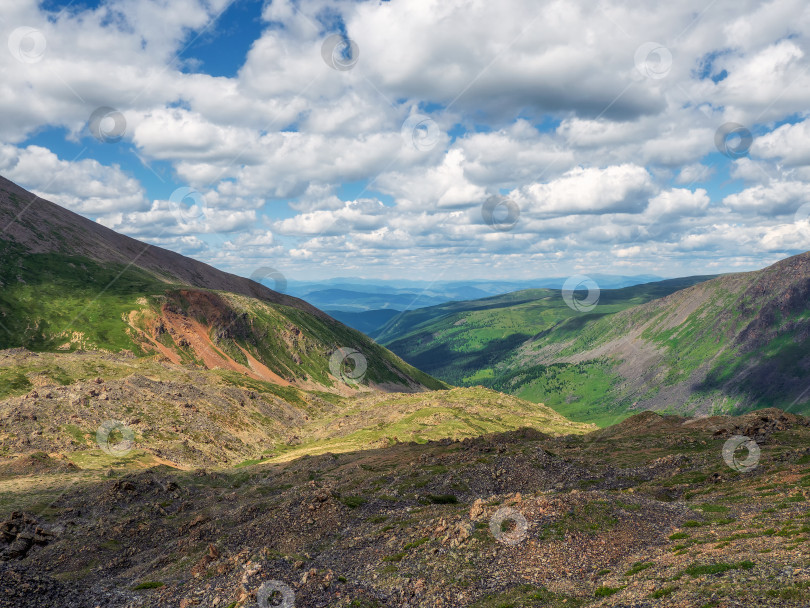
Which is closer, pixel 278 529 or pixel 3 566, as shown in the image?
pixel 3 566

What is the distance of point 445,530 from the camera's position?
49.1 meters

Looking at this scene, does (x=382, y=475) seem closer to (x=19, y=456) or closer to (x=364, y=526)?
(x=364, y=526)

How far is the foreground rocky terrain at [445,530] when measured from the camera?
119 ft

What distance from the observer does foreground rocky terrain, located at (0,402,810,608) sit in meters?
36.3

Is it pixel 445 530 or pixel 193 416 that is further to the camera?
pixel 193 416

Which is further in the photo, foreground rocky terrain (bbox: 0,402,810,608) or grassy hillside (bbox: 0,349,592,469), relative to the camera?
grassy hillside (bbox: 0,349,592,469)

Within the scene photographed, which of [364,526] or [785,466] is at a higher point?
[785,466]

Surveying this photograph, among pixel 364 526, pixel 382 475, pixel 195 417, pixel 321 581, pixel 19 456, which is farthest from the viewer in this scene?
pixel 195 417

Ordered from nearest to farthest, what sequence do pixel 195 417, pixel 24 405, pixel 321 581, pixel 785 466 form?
pixel 321 581 → pixel 785 466 → pixel 24 405 → pixel 195 417

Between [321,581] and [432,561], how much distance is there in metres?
10.0

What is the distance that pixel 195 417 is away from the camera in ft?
431

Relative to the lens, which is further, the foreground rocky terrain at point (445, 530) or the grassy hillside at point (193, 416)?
the grassy hillside at point (193, 416)

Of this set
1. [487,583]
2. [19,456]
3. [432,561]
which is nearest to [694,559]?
[487,583]

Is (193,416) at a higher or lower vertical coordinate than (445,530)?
lower
